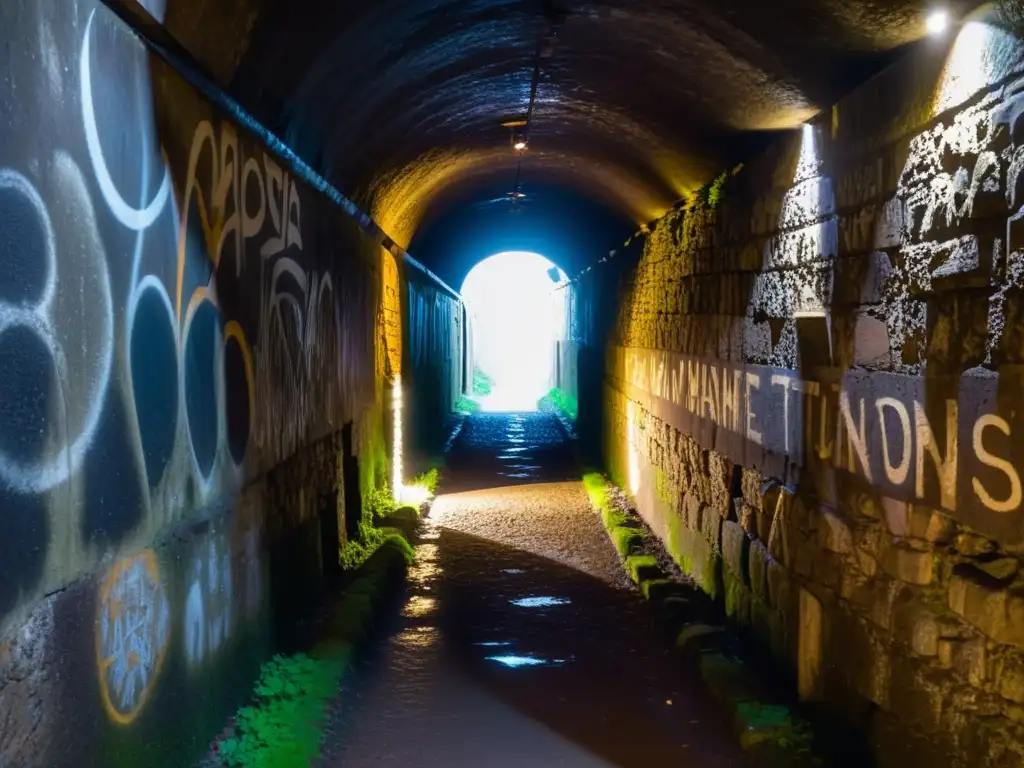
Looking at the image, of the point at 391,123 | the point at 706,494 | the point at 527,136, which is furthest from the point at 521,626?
the point at 527,136

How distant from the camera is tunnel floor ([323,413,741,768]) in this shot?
431 cm

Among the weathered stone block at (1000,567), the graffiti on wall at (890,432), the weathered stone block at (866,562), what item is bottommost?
the weathered stone block at (866,562)

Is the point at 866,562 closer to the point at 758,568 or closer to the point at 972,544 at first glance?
the point at 972,544

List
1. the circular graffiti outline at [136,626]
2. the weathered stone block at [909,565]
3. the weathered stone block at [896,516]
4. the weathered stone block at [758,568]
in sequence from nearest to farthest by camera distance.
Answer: the circular graffiti outline at [136,626] → the weathered stone block at [909,565] → the weathered stone block at [896,516] → the weathered stone block at [758,568]

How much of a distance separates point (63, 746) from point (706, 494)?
5008 mm

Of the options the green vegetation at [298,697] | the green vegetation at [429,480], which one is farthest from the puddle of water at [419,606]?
the green vegetation at [429,480]

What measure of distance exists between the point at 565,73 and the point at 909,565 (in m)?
4.01

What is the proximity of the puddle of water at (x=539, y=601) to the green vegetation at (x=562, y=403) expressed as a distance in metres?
12.1

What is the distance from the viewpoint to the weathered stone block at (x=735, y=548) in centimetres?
566

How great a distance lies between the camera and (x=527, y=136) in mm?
8688

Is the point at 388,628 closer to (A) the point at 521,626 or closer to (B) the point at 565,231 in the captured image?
(A) the point at 521,626

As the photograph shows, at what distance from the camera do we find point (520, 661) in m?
5.51

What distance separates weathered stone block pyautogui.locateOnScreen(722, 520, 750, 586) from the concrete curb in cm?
36

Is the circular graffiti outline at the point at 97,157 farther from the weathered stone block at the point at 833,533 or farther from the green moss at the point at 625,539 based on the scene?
the green moss at the point at 625,539
